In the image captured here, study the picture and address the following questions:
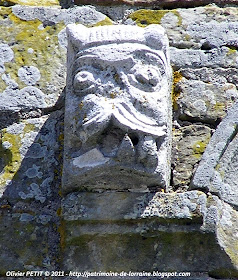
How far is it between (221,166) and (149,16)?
0.96 m

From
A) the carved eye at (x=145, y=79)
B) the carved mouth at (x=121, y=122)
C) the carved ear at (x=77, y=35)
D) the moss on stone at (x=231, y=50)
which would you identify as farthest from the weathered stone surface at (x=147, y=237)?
the moss on stone at (x=231, y=50)

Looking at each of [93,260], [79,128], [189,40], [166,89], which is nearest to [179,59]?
[189,40]

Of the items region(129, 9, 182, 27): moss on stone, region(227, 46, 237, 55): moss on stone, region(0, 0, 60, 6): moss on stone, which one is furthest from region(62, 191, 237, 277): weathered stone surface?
region(0, 0, 60, 6): moss on stone

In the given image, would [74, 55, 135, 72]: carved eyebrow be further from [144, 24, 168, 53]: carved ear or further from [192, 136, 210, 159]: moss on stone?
[192, 136, 210, 159]: moss on stone

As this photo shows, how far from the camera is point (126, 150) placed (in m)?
3.00

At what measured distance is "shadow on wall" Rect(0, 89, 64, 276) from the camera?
10.1 ft

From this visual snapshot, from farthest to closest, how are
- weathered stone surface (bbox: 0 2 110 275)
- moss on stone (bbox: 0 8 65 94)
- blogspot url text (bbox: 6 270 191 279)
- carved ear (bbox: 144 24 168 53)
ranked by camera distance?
moss on stone (bbox: 0 8 65 94) → carved ear (bbox: 144 24 168 53) → weathered stone surface (bbox: 0 2 110 275) → blogspot url text (bbox: 6 270 191 279)

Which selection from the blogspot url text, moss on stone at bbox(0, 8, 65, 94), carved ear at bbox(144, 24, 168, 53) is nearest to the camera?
the blogspot url text

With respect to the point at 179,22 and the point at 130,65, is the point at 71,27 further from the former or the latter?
the point at 179,22

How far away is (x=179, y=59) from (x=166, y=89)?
20.8 inches

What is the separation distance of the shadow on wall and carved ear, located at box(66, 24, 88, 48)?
34cm

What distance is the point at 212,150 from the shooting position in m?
3.27

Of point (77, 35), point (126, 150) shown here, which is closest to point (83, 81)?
point (77, 35)

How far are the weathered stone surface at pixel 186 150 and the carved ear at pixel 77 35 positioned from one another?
55 centimetres
